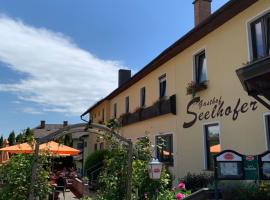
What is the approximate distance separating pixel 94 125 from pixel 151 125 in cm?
1062

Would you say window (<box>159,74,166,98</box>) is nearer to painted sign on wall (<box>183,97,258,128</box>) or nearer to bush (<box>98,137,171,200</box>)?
painted sign on wall (<box>183,97,258,128</box>)

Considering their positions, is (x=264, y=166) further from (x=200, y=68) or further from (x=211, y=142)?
(x=200, y=68)

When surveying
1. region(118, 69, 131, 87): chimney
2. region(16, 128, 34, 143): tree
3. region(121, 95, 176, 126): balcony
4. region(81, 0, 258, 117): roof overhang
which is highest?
region(118, 69, 131, 87): chimney

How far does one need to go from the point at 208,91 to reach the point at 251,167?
4950 millimetres

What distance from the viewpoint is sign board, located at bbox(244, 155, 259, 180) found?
8133 mm

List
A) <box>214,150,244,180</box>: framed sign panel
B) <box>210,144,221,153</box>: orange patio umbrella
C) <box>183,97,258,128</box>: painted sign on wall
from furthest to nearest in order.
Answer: <box>210,144,221,153</box>: orange patio umbrella < <box>183,97,258,128</box>: painted sign on wall < <box>214,150,244,180</box>: framed sign panel

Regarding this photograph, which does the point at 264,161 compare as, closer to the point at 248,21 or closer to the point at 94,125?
the point at 94,125

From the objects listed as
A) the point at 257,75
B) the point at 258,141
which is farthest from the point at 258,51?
the point at 257,75

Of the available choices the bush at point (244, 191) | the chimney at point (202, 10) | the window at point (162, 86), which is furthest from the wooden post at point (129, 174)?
the chimney at point (202, 10)

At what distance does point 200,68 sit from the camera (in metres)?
13.9

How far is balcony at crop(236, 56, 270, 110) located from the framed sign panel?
5.07 ft

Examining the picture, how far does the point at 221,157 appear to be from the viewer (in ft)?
27.6

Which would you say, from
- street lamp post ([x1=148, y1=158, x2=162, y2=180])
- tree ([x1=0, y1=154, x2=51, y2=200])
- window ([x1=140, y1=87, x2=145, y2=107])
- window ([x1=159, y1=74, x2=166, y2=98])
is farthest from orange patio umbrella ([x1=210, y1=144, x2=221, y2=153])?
window ([x1=140, y1=87, x2=145, y2=107])

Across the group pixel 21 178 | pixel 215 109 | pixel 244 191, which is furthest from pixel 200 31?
pixel 21 178
